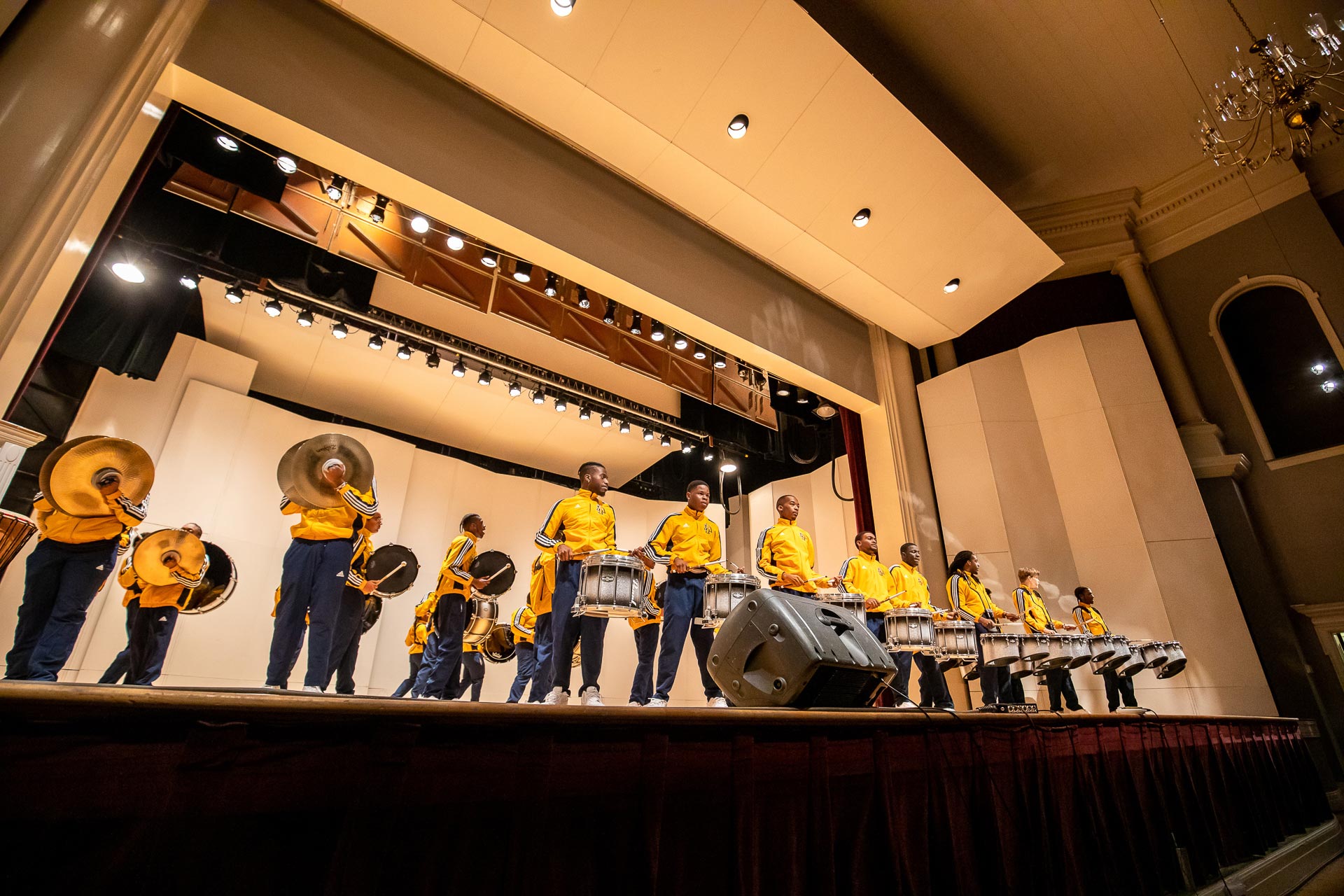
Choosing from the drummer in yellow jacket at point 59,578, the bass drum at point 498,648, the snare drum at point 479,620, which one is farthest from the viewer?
the bass drum at point 498,648

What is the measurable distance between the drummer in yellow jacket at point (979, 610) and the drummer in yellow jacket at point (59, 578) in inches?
218

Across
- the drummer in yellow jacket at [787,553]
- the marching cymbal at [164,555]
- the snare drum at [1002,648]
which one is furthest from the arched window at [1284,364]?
the marching cymbal at [164,555]

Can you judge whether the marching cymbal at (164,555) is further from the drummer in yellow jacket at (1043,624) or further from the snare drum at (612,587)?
the drummer in yellow jacket at (1043,624)

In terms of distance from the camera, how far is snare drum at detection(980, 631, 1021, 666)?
14.6 feet

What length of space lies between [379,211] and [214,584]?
11.3 feet

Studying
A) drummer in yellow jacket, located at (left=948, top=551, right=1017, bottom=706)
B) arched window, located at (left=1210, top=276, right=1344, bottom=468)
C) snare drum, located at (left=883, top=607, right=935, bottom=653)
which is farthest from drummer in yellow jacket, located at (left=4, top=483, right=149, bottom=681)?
arched window, located at (left=1210, top=276, right=1344, bottom=468)

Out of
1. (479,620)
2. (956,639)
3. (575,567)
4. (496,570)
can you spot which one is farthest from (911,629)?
(496,570)

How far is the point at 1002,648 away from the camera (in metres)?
4.46

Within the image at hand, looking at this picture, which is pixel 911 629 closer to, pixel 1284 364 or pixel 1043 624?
pixel 1043 624

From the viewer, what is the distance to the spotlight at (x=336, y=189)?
480 centimetres

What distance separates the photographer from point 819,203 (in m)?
5.62

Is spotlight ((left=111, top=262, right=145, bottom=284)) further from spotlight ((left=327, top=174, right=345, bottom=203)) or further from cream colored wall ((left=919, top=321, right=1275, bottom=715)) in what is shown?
cream colored wall ((left=919, top=321, right=1275, bottom=715))

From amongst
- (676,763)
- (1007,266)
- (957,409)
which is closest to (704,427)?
(957,409)

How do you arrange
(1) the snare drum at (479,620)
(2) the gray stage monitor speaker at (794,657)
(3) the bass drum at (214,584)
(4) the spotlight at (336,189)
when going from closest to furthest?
(2) the gray stage monitor speaker at (794,657) → (4) the spotlight at (336,189) → (3) the bass drum at (214,584) → (1) the snare drum at (479,620)
